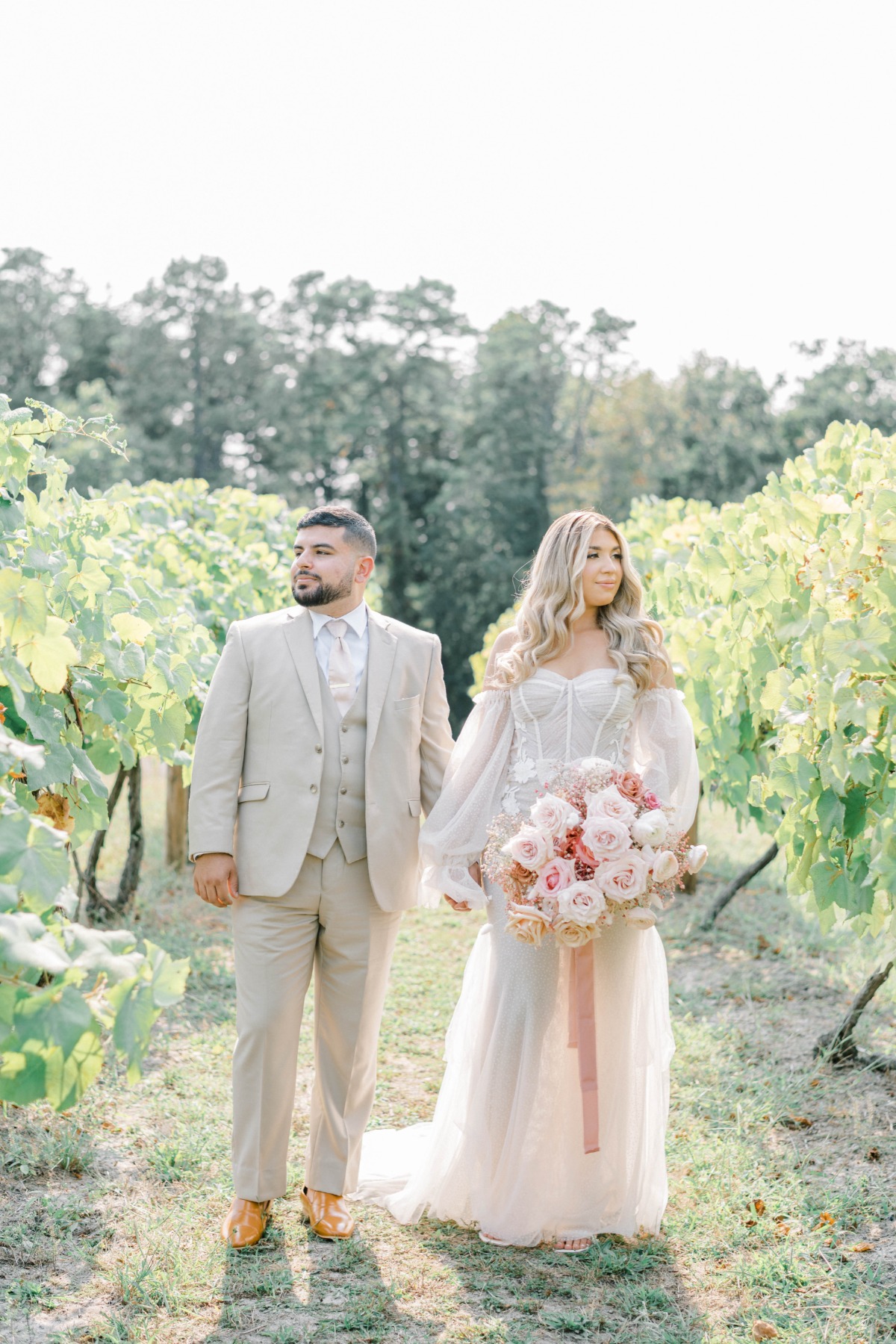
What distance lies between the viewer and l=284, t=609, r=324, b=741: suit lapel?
3346 mm

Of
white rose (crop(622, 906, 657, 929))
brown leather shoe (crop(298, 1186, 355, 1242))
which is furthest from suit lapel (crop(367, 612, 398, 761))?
brown leather shoe (crop(298, 1186, 355, 1242))

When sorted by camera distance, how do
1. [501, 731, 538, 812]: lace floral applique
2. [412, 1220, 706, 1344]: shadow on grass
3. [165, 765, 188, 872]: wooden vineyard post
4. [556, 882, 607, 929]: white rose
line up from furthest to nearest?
[165, 765, 188, 872]: wooden vineyard post < [501, 731, 538, 812]: lace floral applique < [556, 882, 607, 929]: white rose < [412, 1220, 706, 1344]: shadow on grass

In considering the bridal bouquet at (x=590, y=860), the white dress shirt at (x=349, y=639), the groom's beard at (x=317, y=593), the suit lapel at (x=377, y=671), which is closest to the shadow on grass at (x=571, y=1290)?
the bridal bouquet at (x=590, y=860)

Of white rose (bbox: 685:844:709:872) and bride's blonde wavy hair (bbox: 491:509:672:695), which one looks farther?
bride's blonde wavy hair (bbox: 491:509:672:695)

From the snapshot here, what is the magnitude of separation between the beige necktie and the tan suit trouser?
0.42 metres

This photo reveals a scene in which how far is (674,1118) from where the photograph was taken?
4.48m

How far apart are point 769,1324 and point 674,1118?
1.52 m

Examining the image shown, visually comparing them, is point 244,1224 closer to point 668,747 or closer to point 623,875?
point 623,875

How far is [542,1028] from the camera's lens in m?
3.46

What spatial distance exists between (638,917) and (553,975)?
43 cm

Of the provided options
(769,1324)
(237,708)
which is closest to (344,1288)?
(769,1324)

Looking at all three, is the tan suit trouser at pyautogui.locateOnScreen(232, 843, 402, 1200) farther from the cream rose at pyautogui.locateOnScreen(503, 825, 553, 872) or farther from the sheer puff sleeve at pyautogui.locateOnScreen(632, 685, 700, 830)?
the sheer puff sleeve at pyautogui.locateOnScreen(632, 685, 700, 830)

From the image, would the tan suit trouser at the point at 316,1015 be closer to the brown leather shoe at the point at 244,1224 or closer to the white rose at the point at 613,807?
the brown leather shoe at the point at 244,1224

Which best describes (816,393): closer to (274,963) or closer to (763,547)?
(763,547)
